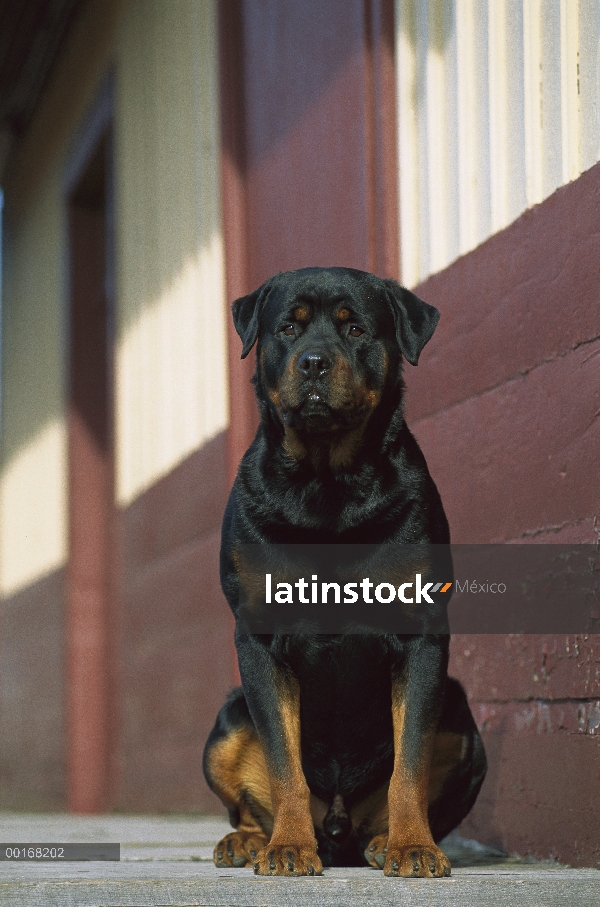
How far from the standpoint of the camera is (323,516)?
2896mm

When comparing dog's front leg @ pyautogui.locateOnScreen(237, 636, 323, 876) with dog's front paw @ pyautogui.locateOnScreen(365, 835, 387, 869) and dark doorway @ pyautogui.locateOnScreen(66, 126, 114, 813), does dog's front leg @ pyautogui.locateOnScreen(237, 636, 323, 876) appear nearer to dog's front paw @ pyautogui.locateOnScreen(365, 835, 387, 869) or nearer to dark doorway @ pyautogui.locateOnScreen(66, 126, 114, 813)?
dog's front paw @ pyautogui.locateOnScreen(365, 835, 387, 869)

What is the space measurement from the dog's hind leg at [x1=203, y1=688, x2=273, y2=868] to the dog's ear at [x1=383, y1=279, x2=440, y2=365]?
928mm

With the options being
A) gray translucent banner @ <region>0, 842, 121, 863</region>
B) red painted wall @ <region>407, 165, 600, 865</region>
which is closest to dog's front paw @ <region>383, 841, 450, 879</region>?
red painted wall @ <region>407, 165, 600, 865</region>

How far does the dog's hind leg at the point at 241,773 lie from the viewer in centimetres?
298

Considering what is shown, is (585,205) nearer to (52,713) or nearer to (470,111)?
(470,111)

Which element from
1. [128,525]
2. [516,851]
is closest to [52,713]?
[128,525]

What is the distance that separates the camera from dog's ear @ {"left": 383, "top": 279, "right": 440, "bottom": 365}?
3033 mm

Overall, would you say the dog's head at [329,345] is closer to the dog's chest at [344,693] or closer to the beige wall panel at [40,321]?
the dog's chest at [344,693]

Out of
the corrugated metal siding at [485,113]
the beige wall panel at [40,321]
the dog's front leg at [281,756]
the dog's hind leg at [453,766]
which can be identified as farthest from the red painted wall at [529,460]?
the beige wall panel at [40,321]

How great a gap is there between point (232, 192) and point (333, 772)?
3.78 meters

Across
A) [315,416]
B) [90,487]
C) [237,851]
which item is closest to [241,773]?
[237,851]

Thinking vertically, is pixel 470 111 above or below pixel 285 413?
above

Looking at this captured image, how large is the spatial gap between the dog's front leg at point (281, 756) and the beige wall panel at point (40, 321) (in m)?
6.64

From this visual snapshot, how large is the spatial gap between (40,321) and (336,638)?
335 inches
